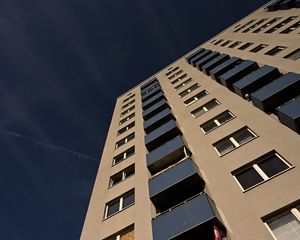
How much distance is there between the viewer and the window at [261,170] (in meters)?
11.8

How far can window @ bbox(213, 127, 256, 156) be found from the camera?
48.8 ft

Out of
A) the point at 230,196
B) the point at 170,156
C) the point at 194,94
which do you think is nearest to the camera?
the point at 230,196

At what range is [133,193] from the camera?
54.6 ft

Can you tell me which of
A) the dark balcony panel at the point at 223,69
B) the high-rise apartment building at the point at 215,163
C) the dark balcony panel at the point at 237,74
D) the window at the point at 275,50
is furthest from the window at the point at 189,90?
the window at the point at 275,50

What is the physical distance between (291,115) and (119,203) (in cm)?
1024

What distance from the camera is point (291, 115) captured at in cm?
1311

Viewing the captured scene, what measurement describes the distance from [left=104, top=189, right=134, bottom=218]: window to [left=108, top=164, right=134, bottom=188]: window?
221cm

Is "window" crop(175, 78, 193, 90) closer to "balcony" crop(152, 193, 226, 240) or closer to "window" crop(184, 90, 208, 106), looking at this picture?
"window" crop(184, 90, 208, 106)

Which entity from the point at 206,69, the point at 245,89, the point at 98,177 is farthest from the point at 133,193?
the point at 206,69

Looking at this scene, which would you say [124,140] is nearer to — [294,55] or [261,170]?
[261,170]

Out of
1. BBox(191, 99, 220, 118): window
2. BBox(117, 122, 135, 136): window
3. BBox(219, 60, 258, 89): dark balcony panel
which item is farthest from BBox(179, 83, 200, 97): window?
BBox(117, 122, 135, 136): window

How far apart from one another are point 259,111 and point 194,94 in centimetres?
920

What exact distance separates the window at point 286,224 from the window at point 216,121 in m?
8.03

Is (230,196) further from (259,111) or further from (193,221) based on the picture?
(259,111)
